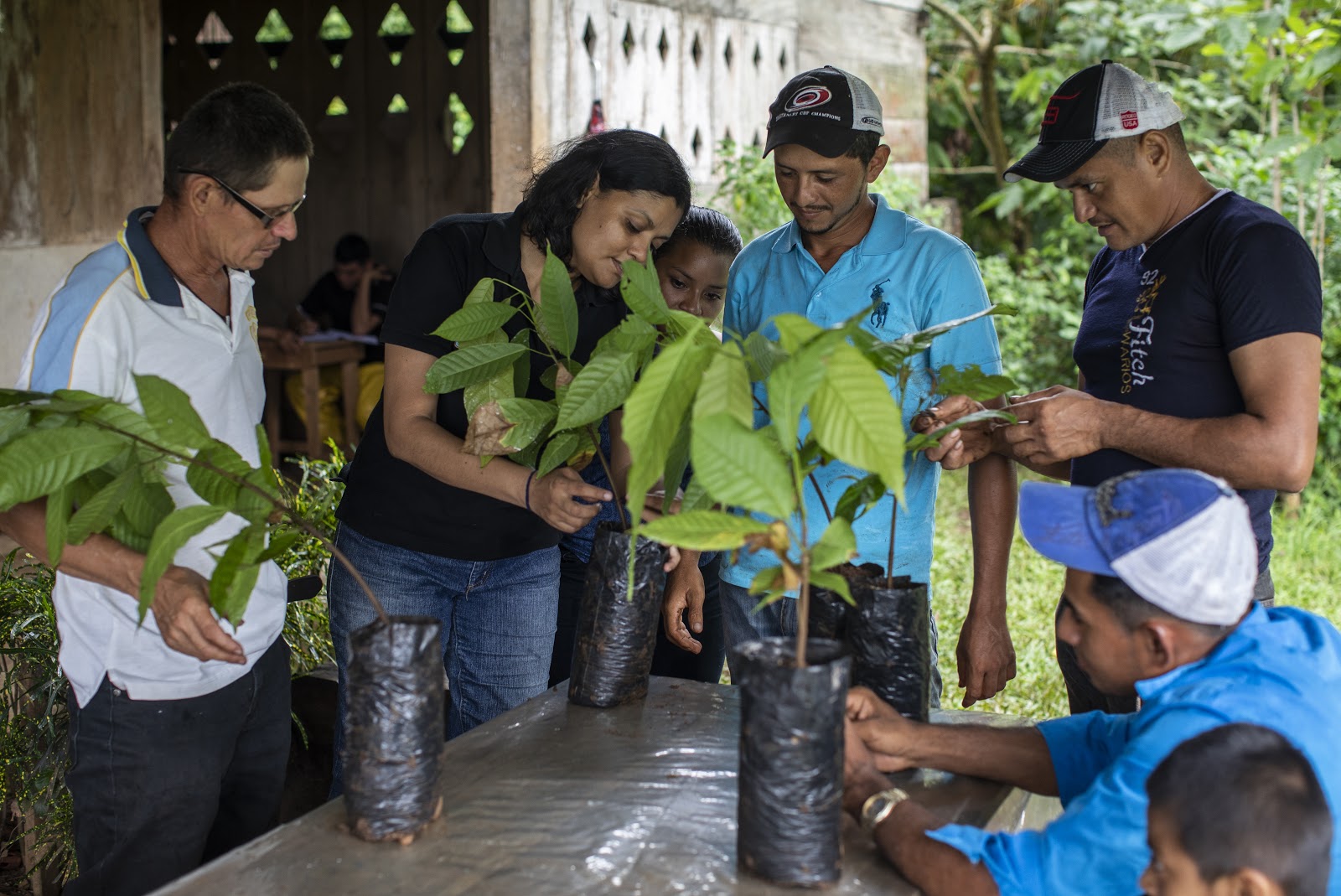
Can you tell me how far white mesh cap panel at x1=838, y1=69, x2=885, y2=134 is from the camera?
2162 millimetres

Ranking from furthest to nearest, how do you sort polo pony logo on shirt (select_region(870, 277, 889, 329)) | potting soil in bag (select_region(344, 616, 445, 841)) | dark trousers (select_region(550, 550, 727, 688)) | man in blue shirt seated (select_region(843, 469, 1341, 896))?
dark trousers (select_region(550, 550, 727, 688)) → polo pony logo on shirt (select_region(870, 277, 889, 329)) → potting soil in bag (select_region(344, 616, 445, 841)) → man in blue shirt seated (select_region(843, 469, 1341, 896))

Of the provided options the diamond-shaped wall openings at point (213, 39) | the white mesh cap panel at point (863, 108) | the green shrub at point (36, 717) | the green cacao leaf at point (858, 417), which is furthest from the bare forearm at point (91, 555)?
the diamond-shaped wall openings at point (213, 39)

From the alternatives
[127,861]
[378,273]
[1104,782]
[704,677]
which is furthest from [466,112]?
[1104,782]

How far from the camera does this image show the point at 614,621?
185cm

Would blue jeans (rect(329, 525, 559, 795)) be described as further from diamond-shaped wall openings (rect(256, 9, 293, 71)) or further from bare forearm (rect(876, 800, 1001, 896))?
diamond-shaped wall openings (rect(256, 9, 293, 71))

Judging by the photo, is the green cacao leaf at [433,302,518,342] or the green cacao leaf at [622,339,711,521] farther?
the green cacao leaf at [433,302,518,342]

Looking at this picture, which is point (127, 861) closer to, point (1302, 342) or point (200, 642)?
point (200, 642)

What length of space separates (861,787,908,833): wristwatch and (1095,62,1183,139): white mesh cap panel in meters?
1.20

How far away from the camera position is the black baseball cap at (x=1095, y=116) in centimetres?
204

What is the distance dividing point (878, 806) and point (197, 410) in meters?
1.13

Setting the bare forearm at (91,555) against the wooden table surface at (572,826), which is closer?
the wooden table surface at (572,826)

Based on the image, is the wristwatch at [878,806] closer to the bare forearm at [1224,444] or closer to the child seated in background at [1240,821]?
the child seated in background at [1240,821]

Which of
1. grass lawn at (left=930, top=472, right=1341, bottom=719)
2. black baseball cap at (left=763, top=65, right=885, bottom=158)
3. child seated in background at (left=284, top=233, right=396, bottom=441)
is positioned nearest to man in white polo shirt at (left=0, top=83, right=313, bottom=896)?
black baseball cap at (left=763, top=65, right=885, bottom=158)

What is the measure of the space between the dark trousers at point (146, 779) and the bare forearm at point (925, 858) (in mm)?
1036
